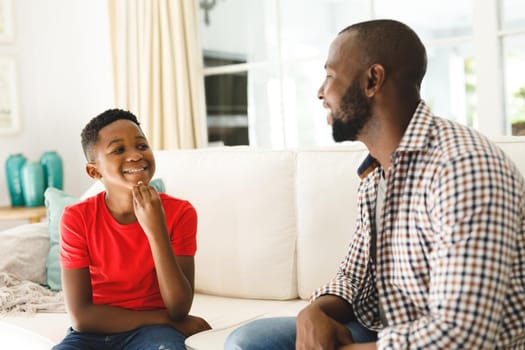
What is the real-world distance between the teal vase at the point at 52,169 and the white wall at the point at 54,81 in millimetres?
279

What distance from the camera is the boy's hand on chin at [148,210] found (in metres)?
1.75

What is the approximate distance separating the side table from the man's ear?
2.50 meters

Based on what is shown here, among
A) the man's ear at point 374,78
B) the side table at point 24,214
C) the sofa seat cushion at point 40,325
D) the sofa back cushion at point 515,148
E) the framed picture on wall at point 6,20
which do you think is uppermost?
the framed picture on wall at point 6,20

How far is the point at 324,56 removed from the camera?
3082mm

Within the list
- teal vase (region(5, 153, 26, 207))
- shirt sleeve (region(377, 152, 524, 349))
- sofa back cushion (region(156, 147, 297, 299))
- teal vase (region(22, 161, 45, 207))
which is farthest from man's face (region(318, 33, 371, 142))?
teal vase (region(5, 153, 26, 207))

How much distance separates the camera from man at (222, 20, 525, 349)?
A: 1.10 m

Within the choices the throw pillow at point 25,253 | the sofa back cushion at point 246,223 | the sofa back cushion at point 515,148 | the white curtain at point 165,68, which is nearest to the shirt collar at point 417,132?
the sofa back cushion at point 515,148

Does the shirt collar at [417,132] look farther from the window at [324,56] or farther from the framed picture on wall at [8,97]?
the framed picture on wall at [8,97]

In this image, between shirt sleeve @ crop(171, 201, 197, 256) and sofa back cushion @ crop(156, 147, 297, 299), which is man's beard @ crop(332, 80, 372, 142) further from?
sofa back cushion @ crop(156, 147, 297, 299)

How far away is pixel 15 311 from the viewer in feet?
7.13

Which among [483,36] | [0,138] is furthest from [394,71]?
[0,138]

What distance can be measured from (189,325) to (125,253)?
270 millimetres

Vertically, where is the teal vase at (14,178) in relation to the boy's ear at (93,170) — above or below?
below

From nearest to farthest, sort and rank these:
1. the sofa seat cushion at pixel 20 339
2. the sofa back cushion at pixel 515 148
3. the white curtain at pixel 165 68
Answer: the sofa back cushion at pixel 515 148 < the sofa seat cushion at pixel 20 339 < the white curtain at pixel 165 68
